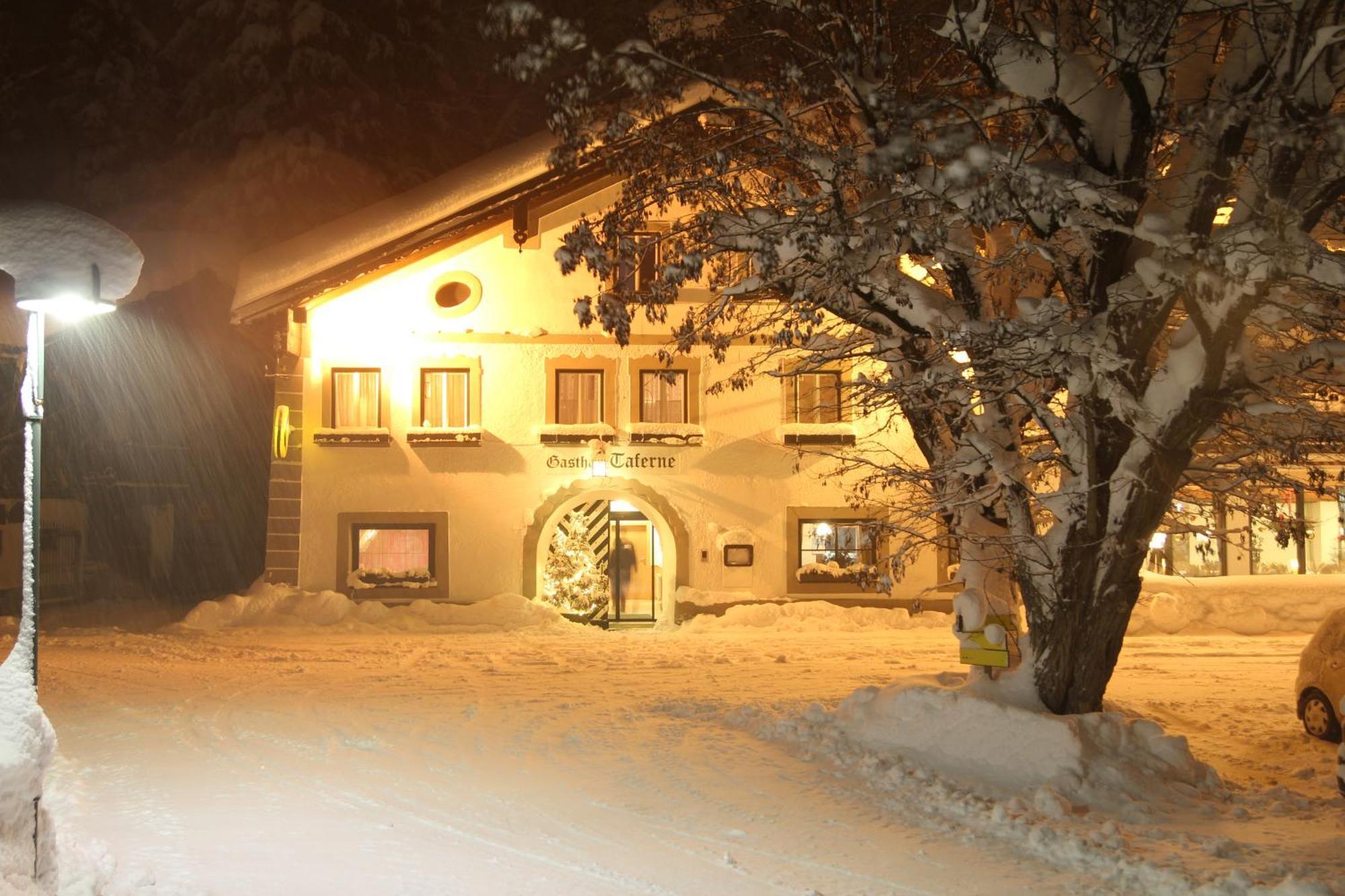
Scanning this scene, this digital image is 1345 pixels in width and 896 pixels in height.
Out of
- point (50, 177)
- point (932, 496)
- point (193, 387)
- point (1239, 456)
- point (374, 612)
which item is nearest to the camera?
point (1239, 456)

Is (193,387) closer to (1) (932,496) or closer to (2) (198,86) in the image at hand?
→ (2) (198,86)

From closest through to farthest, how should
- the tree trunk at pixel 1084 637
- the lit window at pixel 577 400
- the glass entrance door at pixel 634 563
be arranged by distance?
the tree trunk at pixel 1084 637
the lit window at pixel 577 400
the glass entrance door at pixel 634 563

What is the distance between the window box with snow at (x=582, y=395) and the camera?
878 inches

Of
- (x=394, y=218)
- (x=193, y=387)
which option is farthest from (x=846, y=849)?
(x=193, y=387)

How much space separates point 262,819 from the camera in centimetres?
743

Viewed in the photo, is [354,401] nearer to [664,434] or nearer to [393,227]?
[393,227]

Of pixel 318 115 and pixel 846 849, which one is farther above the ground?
pixel 318 115

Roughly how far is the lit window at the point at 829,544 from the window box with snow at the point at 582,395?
419 centimetres

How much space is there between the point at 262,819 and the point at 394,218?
611 inches

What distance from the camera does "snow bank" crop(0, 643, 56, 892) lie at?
500 centimetres

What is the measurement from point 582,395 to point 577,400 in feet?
0.48

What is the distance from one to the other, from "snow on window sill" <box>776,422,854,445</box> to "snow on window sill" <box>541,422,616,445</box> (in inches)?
129

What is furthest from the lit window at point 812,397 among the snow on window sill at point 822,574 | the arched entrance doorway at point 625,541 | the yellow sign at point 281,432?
the yellow sign at point 281,432

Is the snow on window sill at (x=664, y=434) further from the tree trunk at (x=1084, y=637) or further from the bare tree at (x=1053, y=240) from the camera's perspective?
the tree trunk at (x=1084, y=637)
